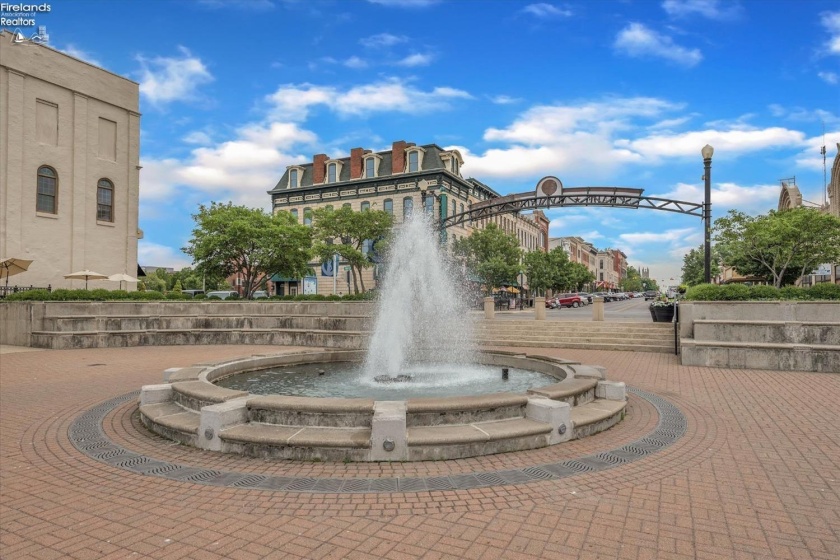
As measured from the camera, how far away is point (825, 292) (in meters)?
14.7

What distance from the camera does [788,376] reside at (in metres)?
12.3

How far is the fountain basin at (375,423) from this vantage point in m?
5.91

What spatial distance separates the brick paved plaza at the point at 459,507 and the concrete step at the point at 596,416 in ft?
0.52

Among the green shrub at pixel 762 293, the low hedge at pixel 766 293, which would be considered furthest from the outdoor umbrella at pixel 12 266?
the green shrub at pixel 762 293

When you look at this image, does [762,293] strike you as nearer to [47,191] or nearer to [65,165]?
[65,165]

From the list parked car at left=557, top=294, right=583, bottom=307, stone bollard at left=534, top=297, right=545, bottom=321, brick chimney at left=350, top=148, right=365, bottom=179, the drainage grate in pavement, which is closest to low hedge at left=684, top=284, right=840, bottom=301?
stone bollard at left=534, top=297, right=545, bottom=321

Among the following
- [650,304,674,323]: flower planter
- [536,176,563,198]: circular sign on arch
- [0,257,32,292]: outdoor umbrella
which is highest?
[536,176,563,198]: circular sign on arch

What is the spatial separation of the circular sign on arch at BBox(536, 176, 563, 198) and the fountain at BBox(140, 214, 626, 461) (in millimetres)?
14085

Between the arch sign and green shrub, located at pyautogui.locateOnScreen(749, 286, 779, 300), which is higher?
the arch sign

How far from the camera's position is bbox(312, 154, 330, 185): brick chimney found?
5781 centimetres

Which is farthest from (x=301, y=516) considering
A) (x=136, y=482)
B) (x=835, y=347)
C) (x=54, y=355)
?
(x=54, y=355)

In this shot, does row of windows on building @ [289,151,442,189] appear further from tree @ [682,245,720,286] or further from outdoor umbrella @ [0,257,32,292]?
tree @ [682,245,720,286]

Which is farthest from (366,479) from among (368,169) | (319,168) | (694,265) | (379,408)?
(694,265)

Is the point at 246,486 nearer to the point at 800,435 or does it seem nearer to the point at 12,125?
the point at 800,435
